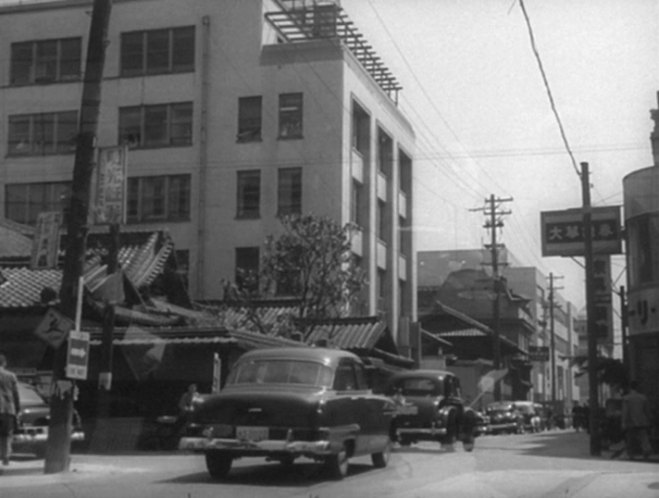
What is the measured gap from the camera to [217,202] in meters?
44.3

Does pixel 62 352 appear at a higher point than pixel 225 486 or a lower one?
higher

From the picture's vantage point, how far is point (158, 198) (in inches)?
1729

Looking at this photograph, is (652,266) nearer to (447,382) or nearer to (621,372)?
(621,372)

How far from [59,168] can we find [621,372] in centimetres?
2302

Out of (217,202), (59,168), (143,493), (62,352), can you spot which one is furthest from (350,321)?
(143,493)

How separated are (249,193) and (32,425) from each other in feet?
82.7

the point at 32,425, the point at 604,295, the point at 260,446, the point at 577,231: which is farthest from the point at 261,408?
the point at 604,295

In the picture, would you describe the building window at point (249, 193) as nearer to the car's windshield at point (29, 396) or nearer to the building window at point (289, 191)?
the building window at point (289, 191)

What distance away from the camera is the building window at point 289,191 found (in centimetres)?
4378

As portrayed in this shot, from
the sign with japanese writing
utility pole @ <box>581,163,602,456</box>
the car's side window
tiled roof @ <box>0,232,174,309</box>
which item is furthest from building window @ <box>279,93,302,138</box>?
the car's side window

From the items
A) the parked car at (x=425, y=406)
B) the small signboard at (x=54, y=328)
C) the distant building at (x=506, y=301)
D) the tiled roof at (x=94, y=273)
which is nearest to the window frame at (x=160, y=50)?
the tiled roof at (x=94, y=273)

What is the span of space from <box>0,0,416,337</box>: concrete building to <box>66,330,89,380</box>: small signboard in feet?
87.4

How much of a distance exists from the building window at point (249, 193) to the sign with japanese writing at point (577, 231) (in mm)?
18829

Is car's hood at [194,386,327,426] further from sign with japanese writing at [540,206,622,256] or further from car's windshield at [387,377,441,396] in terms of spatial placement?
sign with japanese writing at [540,206,622,256]
